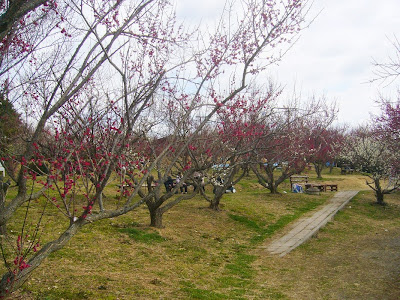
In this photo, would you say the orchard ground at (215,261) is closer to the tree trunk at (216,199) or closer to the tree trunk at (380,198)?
the tree trunk at (216,199)

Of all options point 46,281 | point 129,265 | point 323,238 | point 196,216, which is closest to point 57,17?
point 46,281

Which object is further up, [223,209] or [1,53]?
[1,53]

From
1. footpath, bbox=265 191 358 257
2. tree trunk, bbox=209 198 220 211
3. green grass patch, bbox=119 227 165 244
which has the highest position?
tree trunk, bbox=209 198 220 211

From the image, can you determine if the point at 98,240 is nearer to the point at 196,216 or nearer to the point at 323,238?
the point at 196,216

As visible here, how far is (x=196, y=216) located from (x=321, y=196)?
364 inches

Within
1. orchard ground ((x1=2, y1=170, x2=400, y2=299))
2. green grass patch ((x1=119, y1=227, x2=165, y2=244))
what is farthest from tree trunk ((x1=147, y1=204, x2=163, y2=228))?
green grass patch ((x1=119, y1=227, x2=165, y2=244))

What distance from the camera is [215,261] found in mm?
8109

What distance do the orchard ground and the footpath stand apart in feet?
0.79

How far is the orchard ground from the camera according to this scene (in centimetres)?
569

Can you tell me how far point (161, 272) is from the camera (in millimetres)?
6762

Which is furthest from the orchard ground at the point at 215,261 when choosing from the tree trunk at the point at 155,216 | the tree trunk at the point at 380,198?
the tree trunk at the point at 380,198

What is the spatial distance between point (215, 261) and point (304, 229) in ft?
14.8

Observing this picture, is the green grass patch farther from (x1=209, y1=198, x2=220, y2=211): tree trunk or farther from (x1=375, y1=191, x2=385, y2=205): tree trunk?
(x1=375, y1=191, x2=385, y2=205): tree trunk

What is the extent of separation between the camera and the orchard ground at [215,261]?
224 inches
